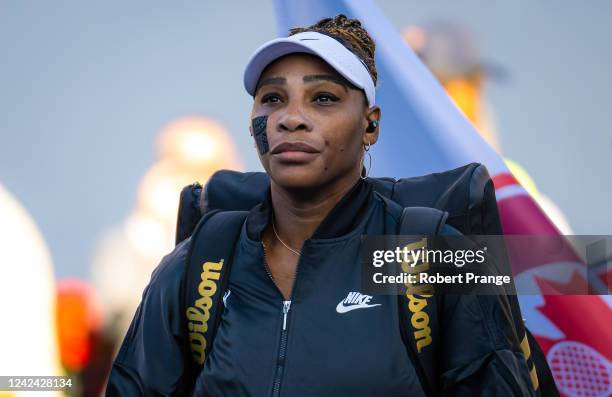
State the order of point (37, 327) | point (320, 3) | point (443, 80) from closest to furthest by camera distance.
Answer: point (320, 3)
point (37, 327)
point (443, 80)

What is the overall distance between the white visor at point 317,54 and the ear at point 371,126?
5cm

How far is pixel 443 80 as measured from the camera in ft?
23.4

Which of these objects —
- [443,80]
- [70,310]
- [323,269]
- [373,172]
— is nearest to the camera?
[323,269]

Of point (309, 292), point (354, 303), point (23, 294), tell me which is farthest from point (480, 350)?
point (23, 294)

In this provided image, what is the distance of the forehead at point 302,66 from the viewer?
2309 millimetres

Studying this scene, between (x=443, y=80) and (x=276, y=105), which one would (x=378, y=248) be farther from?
(x=443, y=80)

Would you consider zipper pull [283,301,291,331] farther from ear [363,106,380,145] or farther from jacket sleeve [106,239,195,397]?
ear [363,106,380,145]

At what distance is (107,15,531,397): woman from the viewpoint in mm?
2035

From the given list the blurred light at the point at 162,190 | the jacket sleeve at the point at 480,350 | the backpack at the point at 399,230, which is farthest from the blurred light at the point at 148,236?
the jacket sleeve at the point at 480,350

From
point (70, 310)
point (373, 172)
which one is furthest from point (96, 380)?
point (373, 172)

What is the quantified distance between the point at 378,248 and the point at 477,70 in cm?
468

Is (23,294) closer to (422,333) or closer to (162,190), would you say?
(162,190)

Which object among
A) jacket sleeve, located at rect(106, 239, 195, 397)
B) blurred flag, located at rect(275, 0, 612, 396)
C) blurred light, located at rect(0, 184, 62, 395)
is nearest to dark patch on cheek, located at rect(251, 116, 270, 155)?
jacket sleeve, located at rect(106, 239, 195, 397)

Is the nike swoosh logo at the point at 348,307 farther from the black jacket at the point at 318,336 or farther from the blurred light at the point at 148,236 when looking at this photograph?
the blurred light at the point at 148,236
